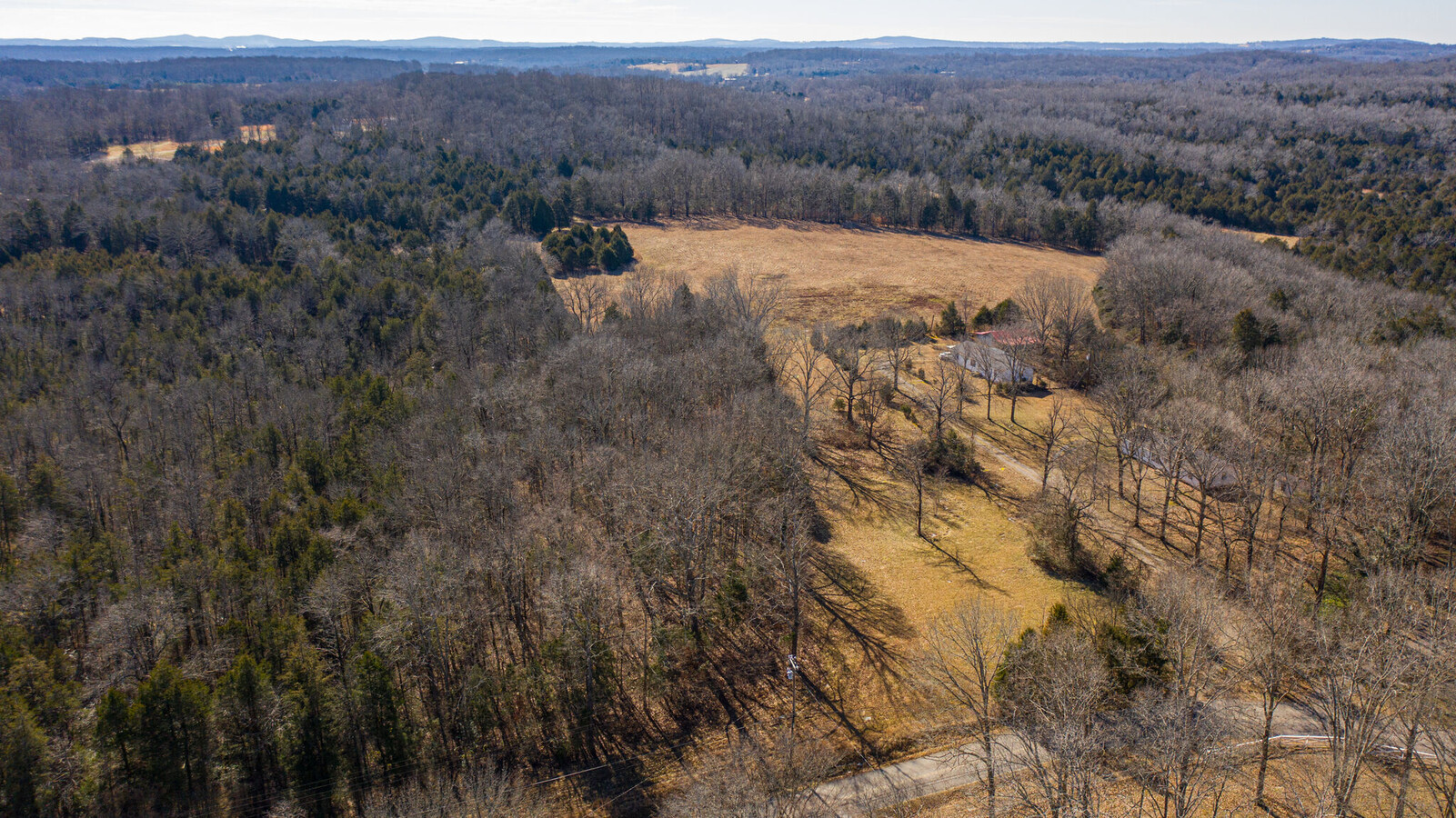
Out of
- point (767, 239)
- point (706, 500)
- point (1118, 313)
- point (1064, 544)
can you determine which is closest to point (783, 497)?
point (706, 500)

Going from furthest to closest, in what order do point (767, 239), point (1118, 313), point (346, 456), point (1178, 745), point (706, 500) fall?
1. point (767, 239)
2. point (1118, 313)
3. point (346, 456)
4. point (706, 500)
5. point (1178, 745)

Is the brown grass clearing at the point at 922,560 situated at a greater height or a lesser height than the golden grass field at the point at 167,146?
lesser

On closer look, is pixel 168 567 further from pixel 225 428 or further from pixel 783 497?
pixel 783 497

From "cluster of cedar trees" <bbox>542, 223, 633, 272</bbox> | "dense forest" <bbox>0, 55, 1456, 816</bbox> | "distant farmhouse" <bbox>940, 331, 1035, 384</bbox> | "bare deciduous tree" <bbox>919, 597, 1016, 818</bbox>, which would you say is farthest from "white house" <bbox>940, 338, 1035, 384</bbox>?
"cluster of cedar trees" <bbox>542, 223, 633, 272</bbox>

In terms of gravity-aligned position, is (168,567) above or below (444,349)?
below

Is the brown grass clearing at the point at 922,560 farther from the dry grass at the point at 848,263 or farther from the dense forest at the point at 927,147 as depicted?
the dense forest at the point at 927,147

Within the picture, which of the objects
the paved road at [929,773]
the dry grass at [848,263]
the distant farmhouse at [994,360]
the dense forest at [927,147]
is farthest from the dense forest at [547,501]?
the dry grass at [848,263]
